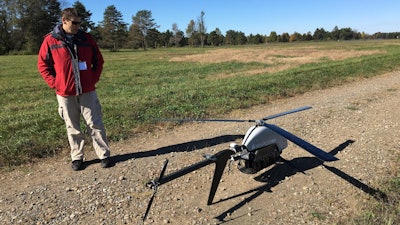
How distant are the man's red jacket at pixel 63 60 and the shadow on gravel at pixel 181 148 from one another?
138cm

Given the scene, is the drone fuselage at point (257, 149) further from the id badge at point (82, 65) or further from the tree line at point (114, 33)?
the tree line at point (114, 33)

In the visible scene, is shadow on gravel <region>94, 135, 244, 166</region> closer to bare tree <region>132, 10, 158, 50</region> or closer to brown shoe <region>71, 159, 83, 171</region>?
brown shoe <region>71, 159, 83, 171</region>

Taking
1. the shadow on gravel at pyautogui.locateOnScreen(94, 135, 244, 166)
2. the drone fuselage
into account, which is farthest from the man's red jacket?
the drone fuselage

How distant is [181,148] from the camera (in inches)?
263

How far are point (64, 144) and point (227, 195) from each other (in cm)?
363

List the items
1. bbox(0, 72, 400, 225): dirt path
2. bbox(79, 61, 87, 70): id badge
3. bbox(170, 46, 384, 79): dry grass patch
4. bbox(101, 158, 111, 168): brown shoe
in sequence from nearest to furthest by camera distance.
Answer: bbox(0, 72, 400, 225): dirt path < bbox(79, 61, 87, 70): id badge < bbox(101, 158, 111, 168): brown shoe < bbox(170, 46, 384, 79): dry grass patch

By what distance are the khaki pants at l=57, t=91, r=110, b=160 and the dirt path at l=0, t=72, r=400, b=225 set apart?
1.08ft

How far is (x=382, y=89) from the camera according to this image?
12.6 metres

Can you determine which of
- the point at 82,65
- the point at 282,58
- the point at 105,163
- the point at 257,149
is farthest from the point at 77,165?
the point at 282,58

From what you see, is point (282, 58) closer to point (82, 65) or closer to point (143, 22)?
point (82, 65)

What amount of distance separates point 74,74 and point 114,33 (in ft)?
327

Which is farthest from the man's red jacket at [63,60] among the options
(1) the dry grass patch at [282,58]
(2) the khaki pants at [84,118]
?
(1) the dry grass patch at [282,58]

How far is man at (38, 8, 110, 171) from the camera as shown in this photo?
526 cm

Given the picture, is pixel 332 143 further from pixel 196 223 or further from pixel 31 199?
pixel 31 199
